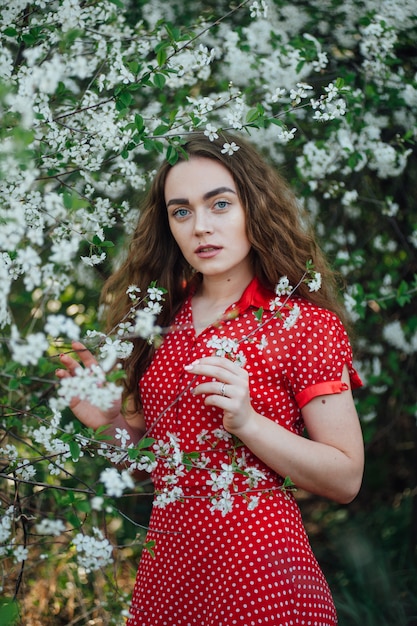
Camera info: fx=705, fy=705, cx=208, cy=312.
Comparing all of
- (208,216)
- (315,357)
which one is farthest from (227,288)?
(315,357)

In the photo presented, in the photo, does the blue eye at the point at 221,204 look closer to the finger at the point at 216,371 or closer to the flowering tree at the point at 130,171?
the flowering tree at the point at 130,171

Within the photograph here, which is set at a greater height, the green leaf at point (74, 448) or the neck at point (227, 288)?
the neck at point (227, 288)

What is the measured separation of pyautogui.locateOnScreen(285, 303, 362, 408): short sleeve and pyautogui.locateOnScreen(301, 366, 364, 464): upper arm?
2 centimetres

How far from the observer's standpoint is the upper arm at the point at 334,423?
1824 millimetres

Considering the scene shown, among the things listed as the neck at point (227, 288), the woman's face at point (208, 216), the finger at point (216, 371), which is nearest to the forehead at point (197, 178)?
the woman's face at point (208, 216)

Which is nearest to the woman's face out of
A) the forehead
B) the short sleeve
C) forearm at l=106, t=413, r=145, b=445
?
the forehead

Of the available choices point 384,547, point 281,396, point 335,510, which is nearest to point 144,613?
point 281,396

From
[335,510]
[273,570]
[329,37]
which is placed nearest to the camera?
[273,570]

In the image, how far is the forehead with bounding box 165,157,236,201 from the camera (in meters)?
1.94

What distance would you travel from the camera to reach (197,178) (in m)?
1.96

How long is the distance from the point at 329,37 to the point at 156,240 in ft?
4.96

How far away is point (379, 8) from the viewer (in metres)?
3.00

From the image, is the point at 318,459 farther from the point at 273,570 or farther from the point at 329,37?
the point at 329,37

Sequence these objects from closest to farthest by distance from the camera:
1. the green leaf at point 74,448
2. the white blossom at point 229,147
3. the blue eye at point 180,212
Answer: the green leaf at point 74,448 < the white blossom at point 229,147 < the blue eye at point 180,212
